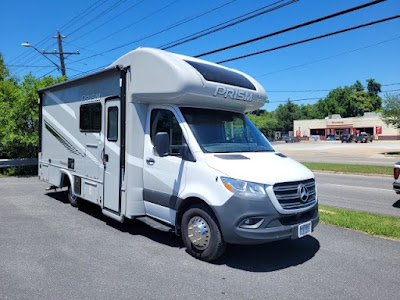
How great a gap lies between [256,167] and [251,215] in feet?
2.16

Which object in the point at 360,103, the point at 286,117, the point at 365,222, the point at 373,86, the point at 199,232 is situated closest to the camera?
the point at 199,232

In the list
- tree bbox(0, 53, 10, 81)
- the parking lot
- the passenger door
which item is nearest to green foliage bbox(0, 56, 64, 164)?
the passenger door

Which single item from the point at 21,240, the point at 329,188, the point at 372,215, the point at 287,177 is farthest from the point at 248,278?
the point at 329,188

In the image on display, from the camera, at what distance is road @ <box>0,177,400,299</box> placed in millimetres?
3840

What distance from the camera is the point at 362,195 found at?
10781 millimetres

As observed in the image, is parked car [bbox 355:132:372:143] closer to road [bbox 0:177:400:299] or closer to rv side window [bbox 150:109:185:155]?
road [bbox 0:177:400:299]

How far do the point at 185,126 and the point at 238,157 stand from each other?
94 cm

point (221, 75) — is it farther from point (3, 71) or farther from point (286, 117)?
point (286, 117)

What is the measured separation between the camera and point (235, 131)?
5625 millimetres

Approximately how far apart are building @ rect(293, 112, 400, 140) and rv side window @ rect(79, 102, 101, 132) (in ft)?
234

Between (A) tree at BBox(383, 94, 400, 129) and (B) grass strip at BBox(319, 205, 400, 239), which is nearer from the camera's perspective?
(B) grass strip at BBox(319, 205, 400, 239)

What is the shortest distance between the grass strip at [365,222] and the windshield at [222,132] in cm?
241

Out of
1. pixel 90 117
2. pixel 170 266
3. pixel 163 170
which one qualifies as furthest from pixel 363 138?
pixel 170 266

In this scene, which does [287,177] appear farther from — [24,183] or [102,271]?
[24,183]
